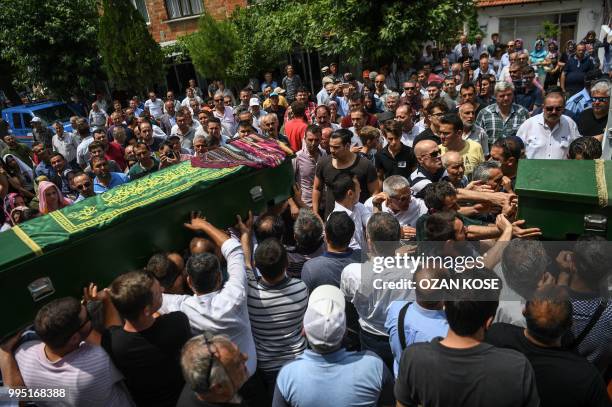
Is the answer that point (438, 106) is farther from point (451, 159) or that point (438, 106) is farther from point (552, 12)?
point (552, 12)

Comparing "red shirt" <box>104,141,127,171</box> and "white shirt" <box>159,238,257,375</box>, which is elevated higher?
"red shirt" <box>104,141,127,171</box>

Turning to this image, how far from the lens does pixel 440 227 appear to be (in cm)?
273

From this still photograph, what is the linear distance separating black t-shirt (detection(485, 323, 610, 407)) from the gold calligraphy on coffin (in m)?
2.14

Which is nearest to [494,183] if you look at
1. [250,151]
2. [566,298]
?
[566,298]

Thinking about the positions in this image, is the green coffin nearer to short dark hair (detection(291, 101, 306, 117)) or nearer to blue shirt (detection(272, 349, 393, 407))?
blue shirt (detection(272, 349, 393, 407))

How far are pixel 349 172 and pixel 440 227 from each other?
1.57 m

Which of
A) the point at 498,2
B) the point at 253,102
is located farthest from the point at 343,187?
the point at 498,2

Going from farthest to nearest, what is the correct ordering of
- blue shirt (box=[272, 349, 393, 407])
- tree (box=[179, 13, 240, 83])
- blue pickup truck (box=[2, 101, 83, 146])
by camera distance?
1. tree (box=[179, 13, 240, 83])
2. blue pickup truck (box=[2, 101, 83, 146])
3. blue shirt (box=[272, 349, 393, 407])

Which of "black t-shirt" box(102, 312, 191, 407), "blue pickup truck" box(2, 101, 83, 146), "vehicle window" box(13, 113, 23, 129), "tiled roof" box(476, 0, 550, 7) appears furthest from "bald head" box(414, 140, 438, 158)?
"tiled roof" box(476, 0, 550, 7)

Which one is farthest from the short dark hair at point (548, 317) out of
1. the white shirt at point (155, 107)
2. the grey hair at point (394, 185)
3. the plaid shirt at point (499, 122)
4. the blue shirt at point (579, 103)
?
the white shirt at point (155, 107)

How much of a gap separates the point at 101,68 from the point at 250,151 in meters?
11.5

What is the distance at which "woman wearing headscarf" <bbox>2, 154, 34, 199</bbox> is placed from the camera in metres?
5.68

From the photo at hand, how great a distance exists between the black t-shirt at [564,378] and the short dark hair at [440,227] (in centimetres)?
92

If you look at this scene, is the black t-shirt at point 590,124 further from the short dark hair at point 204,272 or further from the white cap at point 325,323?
the short dark hair at point 204,272
